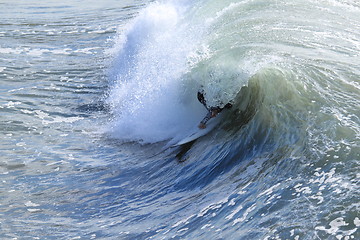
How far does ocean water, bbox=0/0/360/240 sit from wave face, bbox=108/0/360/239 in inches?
0.7

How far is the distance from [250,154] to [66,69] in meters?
9.10

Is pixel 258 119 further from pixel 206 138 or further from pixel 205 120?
pixel 205 120

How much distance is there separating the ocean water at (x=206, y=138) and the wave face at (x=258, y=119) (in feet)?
0.06

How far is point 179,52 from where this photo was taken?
962 cm

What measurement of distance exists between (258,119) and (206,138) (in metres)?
0.94

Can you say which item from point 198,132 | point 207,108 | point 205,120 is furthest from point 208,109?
point 198,132

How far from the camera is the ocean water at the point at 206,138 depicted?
473 centimetres

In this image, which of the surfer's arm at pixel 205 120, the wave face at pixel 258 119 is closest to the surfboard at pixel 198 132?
the surfer's arm at pixel 205 120

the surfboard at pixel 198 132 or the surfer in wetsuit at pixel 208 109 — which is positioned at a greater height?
the surfer in wetsuit at pixel 208 109

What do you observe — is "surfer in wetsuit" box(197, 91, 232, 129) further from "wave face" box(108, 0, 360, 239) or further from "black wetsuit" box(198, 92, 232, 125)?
"wave face" box(108, 0, 360, 239)

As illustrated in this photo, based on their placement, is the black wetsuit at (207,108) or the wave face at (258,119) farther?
the black wetsuit at (207,108)

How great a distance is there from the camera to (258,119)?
6641 millimetres

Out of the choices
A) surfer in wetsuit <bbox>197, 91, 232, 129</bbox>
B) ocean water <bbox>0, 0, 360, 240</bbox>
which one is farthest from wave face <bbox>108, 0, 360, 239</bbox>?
surfer in wetsuit <bbox>197, 91, 232, 129</bbox>

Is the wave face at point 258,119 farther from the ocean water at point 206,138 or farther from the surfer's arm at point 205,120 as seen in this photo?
the surfer's arm at point 205,120
